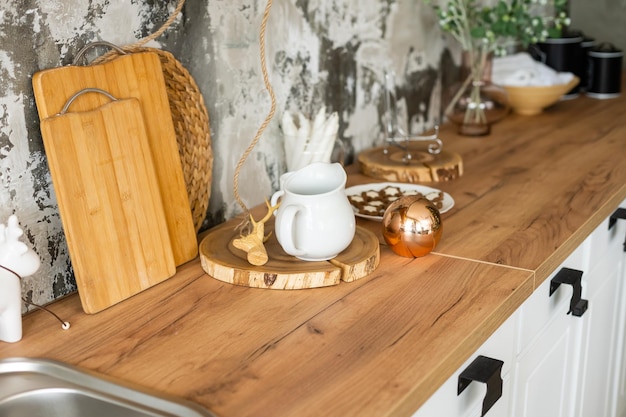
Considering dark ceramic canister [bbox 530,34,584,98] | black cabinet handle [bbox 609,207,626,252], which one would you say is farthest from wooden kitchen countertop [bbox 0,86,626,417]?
dark ceramic canister [bbox 530,34,584,98]

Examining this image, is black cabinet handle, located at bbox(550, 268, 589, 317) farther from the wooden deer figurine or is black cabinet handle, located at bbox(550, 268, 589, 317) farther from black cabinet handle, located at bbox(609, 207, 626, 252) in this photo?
the wooden deer figurine

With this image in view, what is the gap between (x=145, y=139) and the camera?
1.33 metres

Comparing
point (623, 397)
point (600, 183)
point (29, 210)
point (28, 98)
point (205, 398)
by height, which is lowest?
point (623, 397)

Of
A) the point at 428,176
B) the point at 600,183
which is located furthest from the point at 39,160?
the point at 600,183

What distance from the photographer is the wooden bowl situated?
252 centimetres

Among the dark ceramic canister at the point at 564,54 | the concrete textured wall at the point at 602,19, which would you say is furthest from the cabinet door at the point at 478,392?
the concrete textured wall at the point at 602,19

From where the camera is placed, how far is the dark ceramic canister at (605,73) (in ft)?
9.15

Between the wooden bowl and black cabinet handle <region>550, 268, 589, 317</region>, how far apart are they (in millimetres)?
957

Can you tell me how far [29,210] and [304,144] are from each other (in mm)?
660

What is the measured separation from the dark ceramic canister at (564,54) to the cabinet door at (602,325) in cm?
97

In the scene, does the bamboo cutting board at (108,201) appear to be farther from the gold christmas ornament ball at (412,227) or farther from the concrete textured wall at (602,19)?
the concrete textured wall at (602,19)

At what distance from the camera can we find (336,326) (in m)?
1.20

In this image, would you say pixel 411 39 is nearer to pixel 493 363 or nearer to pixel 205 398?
pixel 493 363

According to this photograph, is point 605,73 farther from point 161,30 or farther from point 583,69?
point 161,30
